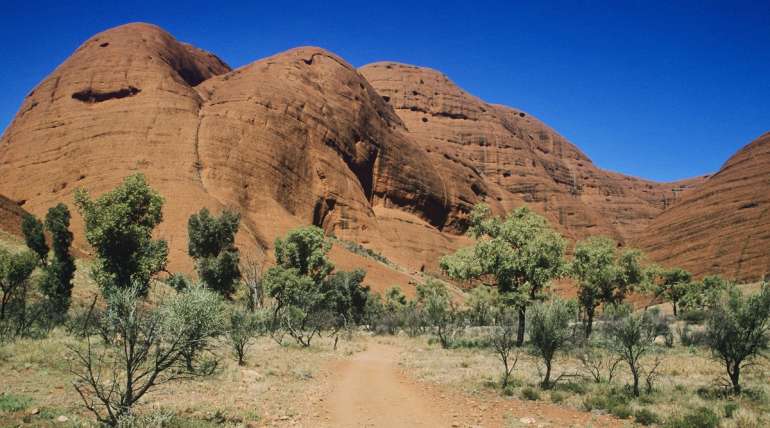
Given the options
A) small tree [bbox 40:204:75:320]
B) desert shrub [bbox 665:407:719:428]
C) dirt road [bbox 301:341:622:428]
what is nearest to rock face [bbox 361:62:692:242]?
small tree [bbox 40:204:75:320]

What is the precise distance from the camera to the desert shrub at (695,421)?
31.2 ft

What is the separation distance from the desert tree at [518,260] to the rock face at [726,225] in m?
60.6

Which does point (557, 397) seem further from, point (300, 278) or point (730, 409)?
point (300, 278)

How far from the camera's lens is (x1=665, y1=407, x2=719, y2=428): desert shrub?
374 inches

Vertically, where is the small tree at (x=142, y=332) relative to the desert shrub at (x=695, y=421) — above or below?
above

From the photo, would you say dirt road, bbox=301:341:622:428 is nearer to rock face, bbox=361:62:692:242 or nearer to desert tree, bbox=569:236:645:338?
desert tree, bbox=569:236:645:338

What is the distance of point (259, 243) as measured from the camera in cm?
5562

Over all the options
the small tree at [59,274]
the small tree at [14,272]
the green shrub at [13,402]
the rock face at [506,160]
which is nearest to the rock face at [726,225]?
the rock face at [506,160]

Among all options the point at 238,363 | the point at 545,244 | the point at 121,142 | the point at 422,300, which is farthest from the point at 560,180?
the point at 238,363

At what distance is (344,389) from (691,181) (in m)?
215

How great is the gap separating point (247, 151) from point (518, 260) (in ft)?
170

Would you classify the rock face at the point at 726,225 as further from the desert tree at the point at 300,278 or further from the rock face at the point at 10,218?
the rock face at the point at 10,218

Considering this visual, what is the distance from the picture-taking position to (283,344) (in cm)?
2419

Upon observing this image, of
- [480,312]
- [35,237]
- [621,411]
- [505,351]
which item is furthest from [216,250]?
[621,411]
